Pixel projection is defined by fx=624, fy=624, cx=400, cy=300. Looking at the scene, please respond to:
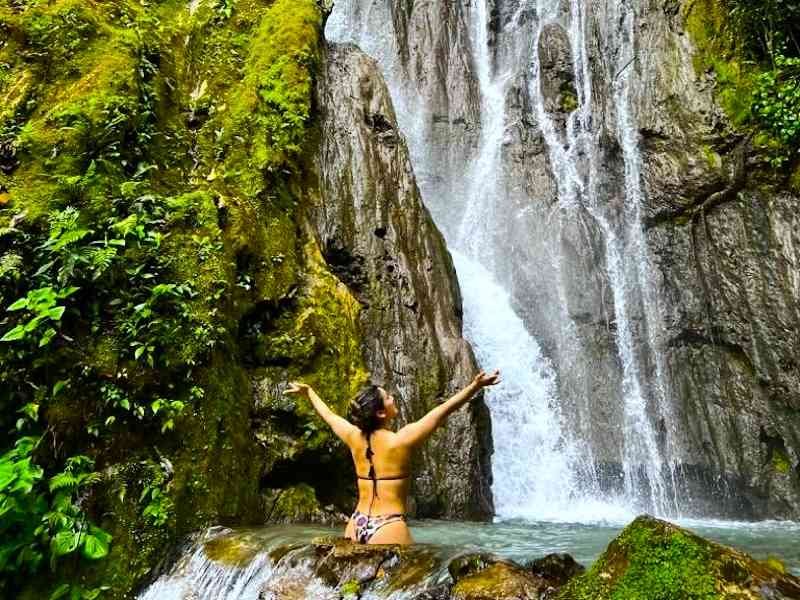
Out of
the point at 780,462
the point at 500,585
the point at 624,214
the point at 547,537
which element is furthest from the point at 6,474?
the point at 624,214

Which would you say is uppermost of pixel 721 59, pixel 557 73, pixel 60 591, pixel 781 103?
pixel 557 73

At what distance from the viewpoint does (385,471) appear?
4.14 m

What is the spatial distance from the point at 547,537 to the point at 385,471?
12.8 ft

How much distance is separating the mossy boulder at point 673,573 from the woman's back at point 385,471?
4.98 feet

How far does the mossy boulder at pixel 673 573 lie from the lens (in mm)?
2527

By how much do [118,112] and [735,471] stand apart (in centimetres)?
1133

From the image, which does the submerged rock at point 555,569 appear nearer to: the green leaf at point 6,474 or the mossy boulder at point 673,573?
the mossy boulder at point 673,573

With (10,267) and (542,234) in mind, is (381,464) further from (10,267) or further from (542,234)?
(542,234)

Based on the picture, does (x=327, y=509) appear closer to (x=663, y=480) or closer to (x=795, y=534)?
(x=795, y=534)

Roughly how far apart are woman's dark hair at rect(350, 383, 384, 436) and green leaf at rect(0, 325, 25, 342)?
279cm

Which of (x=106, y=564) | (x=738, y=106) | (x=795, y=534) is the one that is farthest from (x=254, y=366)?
(x=738, y=106)

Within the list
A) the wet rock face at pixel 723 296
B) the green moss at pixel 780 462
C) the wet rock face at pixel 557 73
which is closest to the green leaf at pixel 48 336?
the wet rock face at pixel 723 296

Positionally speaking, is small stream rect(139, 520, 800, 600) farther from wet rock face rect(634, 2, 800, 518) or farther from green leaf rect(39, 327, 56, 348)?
wet rock face rect(634, 2, 800, 518)

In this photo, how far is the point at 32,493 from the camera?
4688 millimetres
